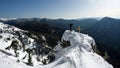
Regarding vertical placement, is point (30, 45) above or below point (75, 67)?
below

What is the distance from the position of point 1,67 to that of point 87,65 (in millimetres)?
13886

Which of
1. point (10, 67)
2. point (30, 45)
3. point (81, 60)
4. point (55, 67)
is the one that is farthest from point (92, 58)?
point (30, 45)

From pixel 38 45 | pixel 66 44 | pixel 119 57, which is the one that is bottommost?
pixel 119 57

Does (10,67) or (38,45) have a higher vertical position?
(10,67)

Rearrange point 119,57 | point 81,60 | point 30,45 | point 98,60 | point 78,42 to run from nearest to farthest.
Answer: point 81,60
point 98,60
point 78,42
point 30,45
point 119,57

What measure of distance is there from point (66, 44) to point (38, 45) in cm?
13366

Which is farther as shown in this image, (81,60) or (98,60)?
(98,60)

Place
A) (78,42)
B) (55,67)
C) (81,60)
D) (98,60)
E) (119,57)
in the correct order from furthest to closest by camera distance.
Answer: (119,57)
(78,42)
(98,60)
(81,60)
(55,67)

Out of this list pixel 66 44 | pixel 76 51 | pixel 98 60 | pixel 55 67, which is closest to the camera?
pixel 55 67

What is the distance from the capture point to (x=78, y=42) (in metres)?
36.3

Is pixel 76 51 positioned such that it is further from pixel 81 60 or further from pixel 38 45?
pixel 38 45

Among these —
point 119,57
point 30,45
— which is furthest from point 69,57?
point 119,57

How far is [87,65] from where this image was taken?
80.0ft

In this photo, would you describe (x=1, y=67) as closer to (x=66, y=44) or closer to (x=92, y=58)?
(x=92, y=58)
